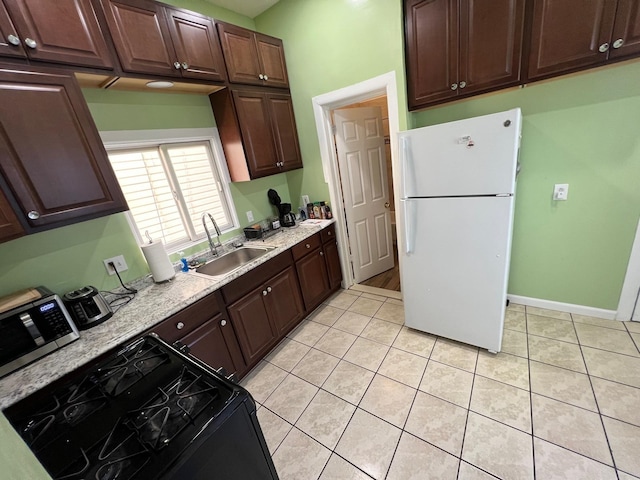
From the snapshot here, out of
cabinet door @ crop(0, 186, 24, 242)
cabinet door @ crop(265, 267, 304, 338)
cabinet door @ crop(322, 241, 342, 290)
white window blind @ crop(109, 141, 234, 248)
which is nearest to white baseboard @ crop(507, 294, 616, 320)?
cabinet door @ crop(322, 241, 342, 290)

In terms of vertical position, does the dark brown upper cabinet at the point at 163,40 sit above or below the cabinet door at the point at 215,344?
above

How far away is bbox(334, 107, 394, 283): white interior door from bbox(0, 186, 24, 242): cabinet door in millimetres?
2309

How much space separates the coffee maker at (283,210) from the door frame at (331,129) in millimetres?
461

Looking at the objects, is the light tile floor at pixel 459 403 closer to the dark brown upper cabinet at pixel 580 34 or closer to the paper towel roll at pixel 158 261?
the paper towel roll at pixel 158 261

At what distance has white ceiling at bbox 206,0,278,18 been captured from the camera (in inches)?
88.7

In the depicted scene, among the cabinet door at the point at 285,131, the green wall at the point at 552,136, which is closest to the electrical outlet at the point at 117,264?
the cabinet door at the point at 285,131

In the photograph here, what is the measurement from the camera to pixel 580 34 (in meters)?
1.46

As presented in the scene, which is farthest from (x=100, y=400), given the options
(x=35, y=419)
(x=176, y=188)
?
(x=176, y=188)

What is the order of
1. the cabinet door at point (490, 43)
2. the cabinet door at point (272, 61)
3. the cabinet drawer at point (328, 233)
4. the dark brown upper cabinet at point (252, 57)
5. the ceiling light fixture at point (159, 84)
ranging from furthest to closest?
1. the cabinet drawer at point (328, 233)
2. the cabinet door at point (272, 61)
3. the dark brown upper cabinet at point (252, 57)
4. the ceiling light fixture at point (159, 84)
5. the cabinet door at point (490, 43)

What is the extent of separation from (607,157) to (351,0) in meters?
2.17

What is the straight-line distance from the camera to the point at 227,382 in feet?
2.75

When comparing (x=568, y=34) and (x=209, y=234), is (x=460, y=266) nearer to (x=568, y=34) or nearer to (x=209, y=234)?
(x=568, y=34)

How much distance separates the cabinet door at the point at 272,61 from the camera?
2.31m

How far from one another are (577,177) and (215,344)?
2793 millimetres
